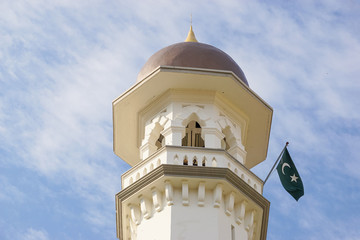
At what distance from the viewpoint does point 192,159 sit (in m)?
25.7

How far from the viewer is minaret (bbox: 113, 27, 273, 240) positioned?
25.2 m

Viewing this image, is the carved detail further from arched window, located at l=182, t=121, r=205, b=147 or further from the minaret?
arched window, located at l=182, t=121, r=205, b=147

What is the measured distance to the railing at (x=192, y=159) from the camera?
84.3 feet

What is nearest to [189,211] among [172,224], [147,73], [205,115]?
[172,224]

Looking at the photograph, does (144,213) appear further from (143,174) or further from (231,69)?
(231,69)

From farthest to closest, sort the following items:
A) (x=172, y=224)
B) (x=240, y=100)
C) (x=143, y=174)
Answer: (x=240, y=100) → (x=143, y=174) → (x=172, y=224)

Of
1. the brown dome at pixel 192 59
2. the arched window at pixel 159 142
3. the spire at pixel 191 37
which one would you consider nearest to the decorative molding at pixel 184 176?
the arched window at pixel 159 142

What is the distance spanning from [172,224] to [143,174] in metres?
2.20

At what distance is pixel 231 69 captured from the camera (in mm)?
28297

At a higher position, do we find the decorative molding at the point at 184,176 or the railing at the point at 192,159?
the railing at the point at 192,159

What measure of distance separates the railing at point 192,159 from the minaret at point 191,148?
1.1 inches

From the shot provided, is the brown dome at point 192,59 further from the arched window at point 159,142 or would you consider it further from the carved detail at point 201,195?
the carved detail at point 201,195

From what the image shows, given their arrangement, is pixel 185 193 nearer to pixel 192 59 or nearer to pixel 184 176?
pixel 184 176

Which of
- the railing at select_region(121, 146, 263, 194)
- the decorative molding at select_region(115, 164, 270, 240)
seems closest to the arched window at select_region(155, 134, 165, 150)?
the railing at select_region(121, 146, 263, 194)
